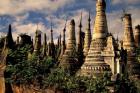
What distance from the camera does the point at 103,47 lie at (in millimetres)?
32031

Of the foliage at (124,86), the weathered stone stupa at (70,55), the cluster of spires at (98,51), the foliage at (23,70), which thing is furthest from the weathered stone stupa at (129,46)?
the foliage at (23,70)

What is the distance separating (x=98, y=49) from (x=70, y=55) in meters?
4.97

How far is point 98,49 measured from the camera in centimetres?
3197

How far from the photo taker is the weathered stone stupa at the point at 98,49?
3025cm

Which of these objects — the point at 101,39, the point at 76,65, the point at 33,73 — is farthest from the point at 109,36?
the point at 33,73

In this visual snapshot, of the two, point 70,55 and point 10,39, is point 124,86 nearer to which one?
point 70,55

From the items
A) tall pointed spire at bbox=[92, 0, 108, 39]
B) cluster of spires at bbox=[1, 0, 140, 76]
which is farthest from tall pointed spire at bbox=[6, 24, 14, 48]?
tall pointed spire at bbox=[92, 0, 108, 39]

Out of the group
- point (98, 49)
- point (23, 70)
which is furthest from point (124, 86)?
point (23, 70)

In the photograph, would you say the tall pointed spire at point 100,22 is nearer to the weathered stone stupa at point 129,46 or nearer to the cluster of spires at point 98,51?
the cluster of spires at point 98,51

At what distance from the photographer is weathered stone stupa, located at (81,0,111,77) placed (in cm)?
3025

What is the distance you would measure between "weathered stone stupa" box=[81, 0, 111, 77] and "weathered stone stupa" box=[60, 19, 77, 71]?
332cm

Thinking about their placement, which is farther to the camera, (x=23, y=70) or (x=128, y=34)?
(x=128, y=34)

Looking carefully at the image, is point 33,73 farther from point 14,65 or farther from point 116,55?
point 116,55

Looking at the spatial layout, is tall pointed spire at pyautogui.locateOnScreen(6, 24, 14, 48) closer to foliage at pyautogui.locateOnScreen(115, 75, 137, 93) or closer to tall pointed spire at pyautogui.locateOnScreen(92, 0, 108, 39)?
tall pointed spire at pyautogui.locateOnScreen(92, 0, 108, 39)
